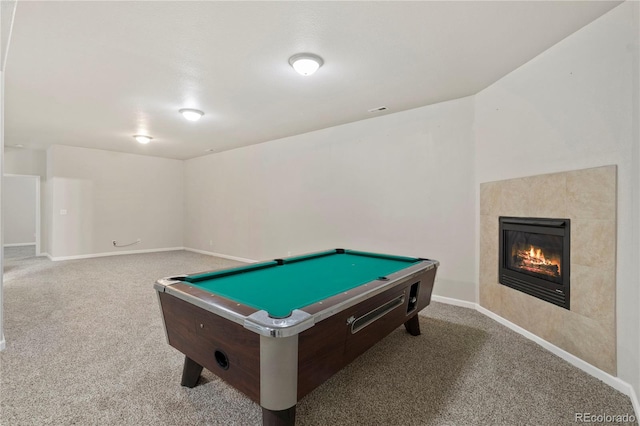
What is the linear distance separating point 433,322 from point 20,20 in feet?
13.9

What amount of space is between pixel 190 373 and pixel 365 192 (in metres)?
3.18

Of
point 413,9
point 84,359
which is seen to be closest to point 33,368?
point 84,359

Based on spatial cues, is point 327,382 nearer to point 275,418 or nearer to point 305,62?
point 275,418

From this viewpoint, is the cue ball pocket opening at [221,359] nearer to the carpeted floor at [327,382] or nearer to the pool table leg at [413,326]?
the carpeted floor at [327,382]

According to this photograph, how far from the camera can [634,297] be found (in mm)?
1778

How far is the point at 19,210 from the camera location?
8.16 metres

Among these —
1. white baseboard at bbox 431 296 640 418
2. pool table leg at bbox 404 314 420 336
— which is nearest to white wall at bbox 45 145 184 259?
pool table leg at bbox 404 314 420 336

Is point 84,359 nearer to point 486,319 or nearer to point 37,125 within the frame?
point 486,319

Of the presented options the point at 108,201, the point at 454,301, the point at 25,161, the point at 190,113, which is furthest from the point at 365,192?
the point at 25,161

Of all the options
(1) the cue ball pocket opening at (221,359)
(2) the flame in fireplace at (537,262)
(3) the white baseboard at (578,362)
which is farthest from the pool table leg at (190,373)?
(2) the flame in fireplace at (537,262)

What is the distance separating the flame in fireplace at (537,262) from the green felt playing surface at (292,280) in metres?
1.03

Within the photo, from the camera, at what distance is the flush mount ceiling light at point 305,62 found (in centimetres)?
243

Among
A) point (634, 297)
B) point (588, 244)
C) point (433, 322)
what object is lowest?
point (433, 322)

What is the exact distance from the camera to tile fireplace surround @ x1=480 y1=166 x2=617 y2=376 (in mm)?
1952
